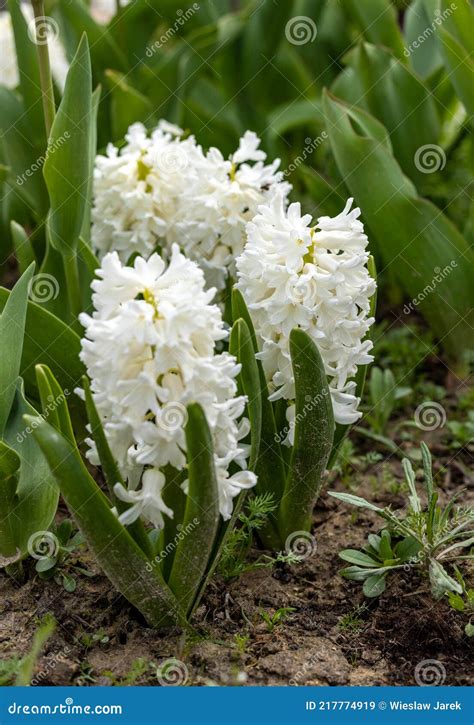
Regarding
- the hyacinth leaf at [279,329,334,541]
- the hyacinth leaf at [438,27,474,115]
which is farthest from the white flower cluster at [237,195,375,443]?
the hyacinth leaf at [438,27,474,115]

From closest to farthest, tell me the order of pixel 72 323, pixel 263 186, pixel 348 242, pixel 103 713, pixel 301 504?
pixel 103 713 < pixel 348 242 < pixel 301 504 < pixel 263 186 < pixel 72 323

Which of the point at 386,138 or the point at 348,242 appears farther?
the point at 386,138

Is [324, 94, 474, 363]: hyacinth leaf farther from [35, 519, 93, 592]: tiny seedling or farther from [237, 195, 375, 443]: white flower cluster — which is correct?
[35, 519, 93, 592]: tiny seedling

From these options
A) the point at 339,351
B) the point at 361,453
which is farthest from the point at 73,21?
the point at 339,351

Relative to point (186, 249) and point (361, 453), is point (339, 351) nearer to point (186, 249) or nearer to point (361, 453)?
point (186, 249)

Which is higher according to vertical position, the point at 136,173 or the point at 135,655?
the point at 136,173
